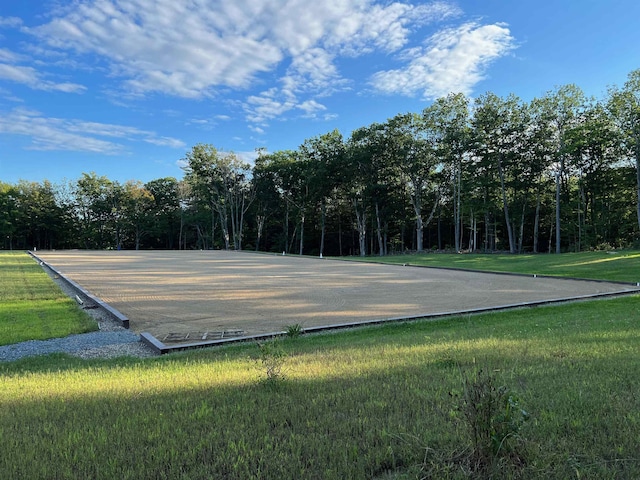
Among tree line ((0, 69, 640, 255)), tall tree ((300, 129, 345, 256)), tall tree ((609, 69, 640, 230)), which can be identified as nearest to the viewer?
tall tree ((609, 69, 640, 230))

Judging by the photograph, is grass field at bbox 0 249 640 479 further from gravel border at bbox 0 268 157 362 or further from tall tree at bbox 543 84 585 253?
tall tree at bbox 543 84 585 253

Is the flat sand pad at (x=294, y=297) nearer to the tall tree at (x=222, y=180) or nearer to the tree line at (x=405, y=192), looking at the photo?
the tree line at (x=405, y=192)

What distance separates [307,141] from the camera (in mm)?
54844

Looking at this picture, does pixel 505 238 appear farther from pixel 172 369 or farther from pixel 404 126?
pixel 172 369

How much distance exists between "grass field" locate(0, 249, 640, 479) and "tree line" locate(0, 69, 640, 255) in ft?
119

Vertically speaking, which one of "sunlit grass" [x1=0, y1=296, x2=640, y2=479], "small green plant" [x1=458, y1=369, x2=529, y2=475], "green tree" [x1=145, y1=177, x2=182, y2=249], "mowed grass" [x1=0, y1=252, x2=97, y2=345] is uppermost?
"green tree" [x1=145, y1=177, x2=182, y2=249]

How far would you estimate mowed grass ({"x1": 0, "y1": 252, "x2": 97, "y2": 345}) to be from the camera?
26.5 feet

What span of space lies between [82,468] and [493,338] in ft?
18.3

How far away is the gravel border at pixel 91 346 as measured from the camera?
6.69m

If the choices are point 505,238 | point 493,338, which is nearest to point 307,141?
point 505,238

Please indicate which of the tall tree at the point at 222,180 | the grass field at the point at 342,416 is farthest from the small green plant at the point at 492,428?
the tall tree at the point at 222,180

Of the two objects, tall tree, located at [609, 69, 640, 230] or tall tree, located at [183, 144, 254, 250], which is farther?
tall tree, located at [183, 144, 254, 250]

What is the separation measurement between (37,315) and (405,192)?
45512 mm

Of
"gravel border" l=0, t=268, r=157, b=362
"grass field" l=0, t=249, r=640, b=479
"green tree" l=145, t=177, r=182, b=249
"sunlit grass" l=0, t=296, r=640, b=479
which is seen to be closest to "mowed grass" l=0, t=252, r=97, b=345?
"gravel border" l=0, t=268, r=157, b=362
